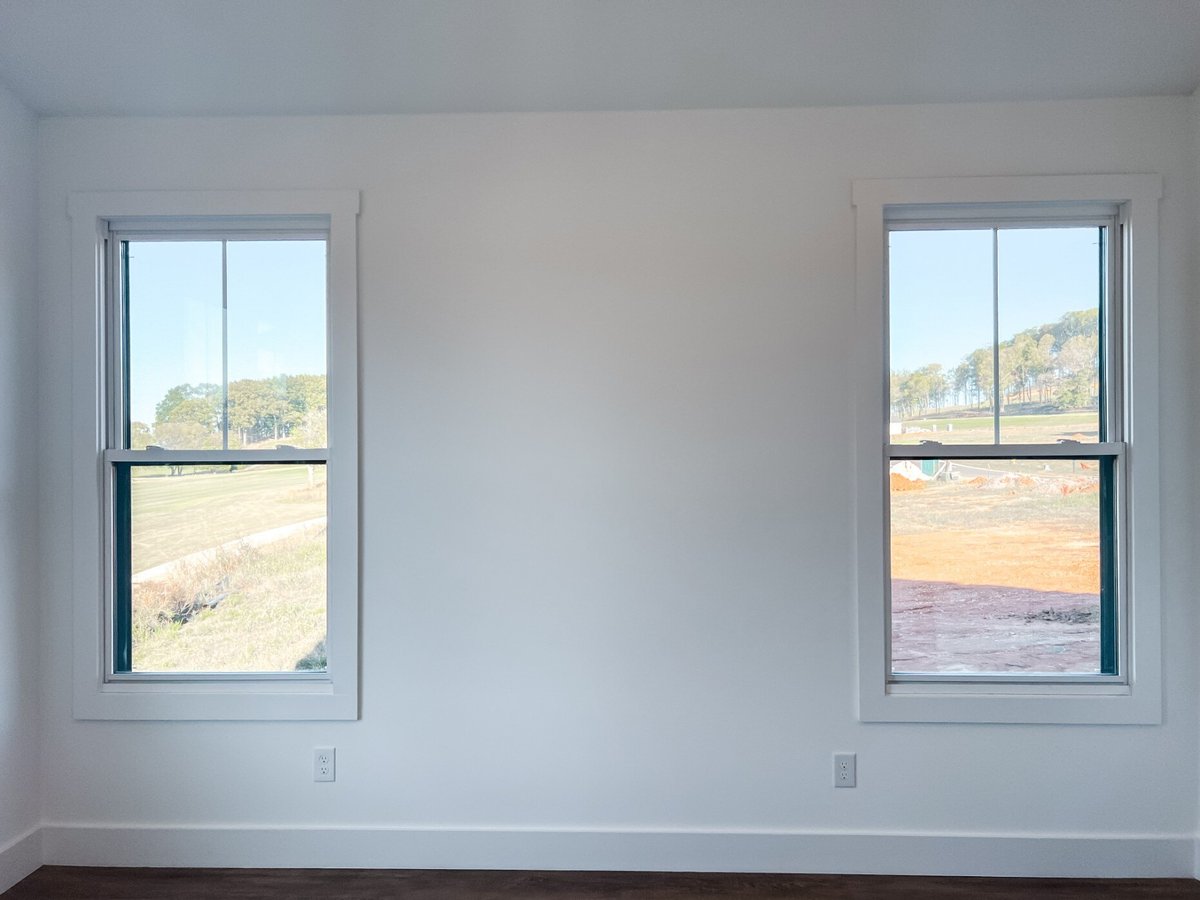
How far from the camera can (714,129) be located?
103 inches

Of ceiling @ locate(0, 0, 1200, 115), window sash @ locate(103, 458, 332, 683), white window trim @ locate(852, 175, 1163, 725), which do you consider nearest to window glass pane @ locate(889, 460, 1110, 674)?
white window trim @ locate(852, 175, 1163, 725)

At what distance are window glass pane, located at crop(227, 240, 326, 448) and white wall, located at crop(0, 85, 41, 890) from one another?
2.22 ft

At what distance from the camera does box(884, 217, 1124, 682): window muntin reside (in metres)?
2.67

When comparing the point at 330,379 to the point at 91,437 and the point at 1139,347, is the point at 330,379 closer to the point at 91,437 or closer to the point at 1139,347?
the point at 91,437

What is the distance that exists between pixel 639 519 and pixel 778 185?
4.22 ft

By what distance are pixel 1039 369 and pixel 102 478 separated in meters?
3.44

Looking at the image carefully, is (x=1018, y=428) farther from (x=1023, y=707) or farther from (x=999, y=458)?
(x=1023, y=707)

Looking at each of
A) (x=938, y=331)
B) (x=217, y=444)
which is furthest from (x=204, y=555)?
(x=938, y=331)

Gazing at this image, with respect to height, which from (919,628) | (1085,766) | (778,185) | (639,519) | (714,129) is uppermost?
(714,129)

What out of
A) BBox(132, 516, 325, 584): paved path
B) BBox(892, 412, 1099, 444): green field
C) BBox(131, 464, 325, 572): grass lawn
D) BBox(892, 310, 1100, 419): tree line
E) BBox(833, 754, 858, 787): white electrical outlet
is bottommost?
BBox(833, 754, 858, 787): white electrical outlet

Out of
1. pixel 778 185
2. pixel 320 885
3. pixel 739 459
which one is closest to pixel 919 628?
pixel 739 459

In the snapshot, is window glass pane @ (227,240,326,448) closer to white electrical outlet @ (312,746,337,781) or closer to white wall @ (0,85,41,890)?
white wall @ (0,85,41,890)

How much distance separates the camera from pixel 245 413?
2.77 metres

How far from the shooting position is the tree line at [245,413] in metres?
2.76
